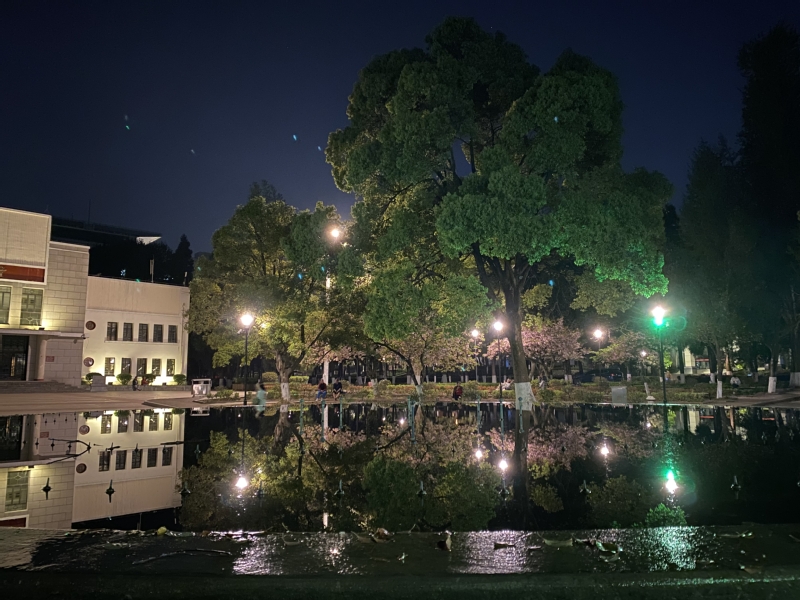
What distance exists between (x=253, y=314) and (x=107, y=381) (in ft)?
73.2

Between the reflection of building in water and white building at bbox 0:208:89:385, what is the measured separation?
2640 cm

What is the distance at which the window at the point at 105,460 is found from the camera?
12117 millimetres

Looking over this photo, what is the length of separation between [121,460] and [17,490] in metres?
3.74

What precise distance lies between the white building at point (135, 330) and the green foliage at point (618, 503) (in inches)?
1879

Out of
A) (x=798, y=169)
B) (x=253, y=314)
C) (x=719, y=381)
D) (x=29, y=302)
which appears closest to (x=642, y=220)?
(x=719, y=381)

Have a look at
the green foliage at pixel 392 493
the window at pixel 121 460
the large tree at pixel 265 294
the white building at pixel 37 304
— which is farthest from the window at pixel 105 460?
the white building at pixel 37 304

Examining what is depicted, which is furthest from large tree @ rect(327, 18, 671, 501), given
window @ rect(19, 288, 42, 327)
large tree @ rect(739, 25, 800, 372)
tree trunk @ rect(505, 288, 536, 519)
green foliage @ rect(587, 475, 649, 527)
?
window @ rect(19, 288, 42, 327)

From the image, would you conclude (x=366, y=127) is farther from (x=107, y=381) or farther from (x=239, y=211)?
(x=107, y=381)

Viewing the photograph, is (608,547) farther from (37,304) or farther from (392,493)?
(37,304)

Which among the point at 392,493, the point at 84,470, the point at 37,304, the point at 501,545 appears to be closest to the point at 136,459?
the point at 84,470

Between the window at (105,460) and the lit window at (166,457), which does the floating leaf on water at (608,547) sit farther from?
the window at (105,460)

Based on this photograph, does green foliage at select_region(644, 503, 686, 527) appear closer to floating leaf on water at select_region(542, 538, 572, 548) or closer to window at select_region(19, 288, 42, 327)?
floating leaf on water at select_region(542, 538, 572, 548)

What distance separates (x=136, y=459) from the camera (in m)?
13.3

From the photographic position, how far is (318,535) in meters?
5.20
